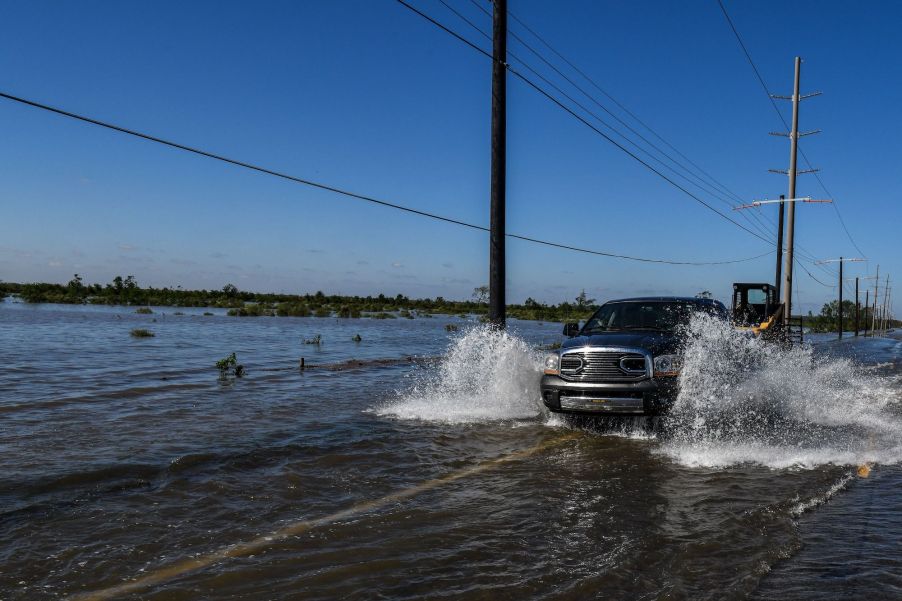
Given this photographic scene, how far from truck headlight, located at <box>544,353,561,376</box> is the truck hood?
161mm

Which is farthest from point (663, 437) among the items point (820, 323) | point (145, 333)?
point (820, 323)

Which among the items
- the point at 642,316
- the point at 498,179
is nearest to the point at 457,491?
the point at 642,316

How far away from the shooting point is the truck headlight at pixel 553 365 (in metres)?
8.70

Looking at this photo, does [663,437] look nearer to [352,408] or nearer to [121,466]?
[352,408]

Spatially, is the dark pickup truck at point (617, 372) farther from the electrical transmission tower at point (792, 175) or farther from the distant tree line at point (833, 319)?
the distant tree line at point (833, 319)

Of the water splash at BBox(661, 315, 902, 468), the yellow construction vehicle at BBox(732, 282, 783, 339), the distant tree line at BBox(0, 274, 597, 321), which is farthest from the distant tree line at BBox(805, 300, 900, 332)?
the water splash at BBox(661, 315, 902, 468)

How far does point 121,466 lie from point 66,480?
0.58 meters

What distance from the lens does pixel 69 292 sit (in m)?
74.5

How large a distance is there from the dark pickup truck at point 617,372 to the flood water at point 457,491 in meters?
0.36

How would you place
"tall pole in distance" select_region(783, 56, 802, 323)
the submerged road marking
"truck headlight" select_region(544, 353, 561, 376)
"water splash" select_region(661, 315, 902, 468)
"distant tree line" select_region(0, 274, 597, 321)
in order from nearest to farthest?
the submerged road marking
"water splash" select_region(661, 315, 902, 468)
"truck headlight" select_region(544, 353, 561, 376)
"tall pole in distance" select_region(783, 56, 802, 323)
"distant tree line" select_region(0, 274, 597, 321)

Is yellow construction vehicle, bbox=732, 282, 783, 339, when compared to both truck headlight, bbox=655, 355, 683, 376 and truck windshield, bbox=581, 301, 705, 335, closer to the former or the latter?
truck windshield, bbox=581, 301, 705, 335

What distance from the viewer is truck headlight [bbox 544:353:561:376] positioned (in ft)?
28.5

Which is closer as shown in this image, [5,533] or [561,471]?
[5,533]

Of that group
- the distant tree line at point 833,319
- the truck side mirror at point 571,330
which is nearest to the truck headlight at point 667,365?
the truck side mirror at point 571,330
